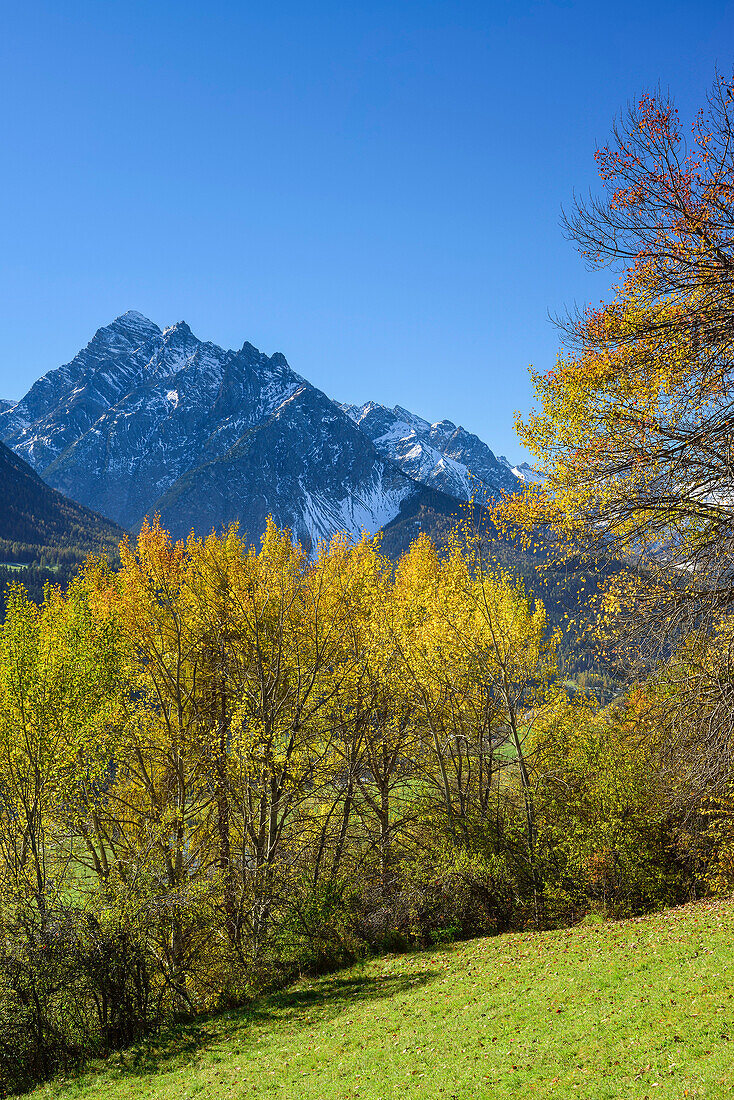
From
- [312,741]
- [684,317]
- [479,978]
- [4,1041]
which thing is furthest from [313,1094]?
[684,317]

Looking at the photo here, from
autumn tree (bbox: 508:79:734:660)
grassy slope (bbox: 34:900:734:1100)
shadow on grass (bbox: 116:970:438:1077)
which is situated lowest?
shadow on grass (bbox: 116:970:438:1077)

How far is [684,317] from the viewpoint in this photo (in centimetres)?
921

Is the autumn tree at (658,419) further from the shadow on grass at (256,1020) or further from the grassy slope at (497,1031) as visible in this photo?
the shadow on grass at (256,1020)

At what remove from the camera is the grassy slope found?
9.80 meters

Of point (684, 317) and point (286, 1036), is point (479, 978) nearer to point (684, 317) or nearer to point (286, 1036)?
point (286, 1036)

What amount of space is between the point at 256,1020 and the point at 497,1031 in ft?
27.5

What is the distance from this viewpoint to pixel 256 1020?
56.9 feet

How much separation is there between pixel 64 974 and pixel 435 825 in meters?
12.6

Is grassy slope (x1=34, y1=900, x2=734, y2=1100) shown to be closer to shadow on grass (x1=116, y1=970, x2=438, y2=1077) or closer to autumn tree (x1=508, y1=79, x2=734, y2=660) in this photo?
shadow on grass (x1=116, y1=970, x2=438, y2=1077)

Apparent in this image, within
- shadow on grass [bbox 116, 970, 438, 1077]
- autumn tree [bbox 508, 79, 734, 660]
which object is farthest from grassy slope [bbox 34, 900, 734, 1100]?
autumn tree [bbox 508, 79, 734, 660]

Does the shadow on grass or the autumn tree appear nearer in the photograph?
the autumn tree

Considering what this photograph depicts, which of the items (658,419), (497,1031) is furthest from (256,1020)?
(658,419)

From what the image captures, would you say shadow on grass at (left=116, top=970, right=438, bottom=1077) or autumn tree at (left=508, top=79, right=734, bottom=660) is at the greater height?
autumn tree at (left=508, top=79, right=734, bottom=660)

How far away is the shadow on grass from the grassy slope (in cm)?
7
